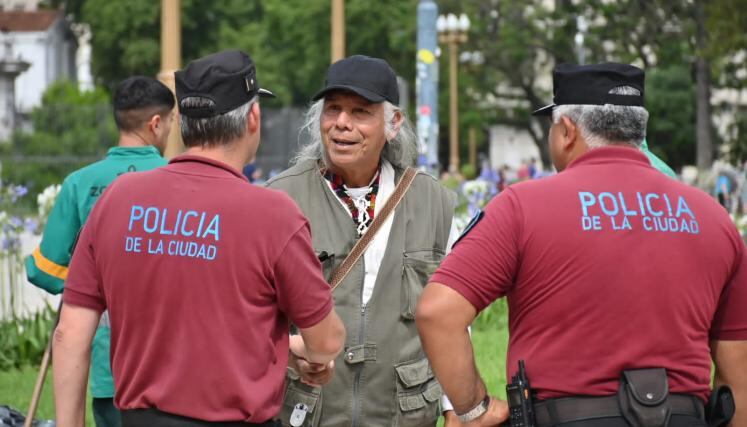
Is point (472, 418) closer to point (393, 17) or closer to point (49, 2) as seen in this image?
point (393, 17)

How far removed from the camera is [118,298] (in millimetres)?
3824

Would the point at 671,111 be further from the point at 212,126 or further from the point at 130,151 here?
the point at 212,126

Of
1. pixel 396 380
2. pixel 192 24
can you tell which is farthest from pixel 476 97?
pixel 396 380

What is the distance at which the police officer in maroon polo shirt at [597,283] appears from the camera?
12.2 feet

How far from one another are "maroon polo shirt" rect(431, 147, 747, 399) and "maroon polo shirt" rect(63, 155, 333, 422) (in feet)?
1.50

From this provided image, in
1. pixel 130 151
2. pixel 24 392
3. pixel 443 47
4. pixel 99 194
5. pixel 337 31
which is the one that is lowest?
pixel 24 392

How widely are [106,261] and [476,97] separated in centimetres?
5701

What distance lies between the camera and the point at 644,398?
144 inches

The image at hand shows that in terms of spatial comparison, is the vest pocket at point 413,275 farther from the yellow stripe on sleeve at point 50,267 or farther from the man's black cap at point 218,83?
the yellow stripe on sleeve at point 50,267

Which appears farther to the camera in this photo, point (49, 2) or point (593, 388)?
point (49, 2)

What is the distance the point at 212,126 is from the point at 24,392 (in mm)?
6232

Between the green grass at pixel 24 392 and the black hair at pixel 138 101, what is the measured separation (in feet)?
9.33

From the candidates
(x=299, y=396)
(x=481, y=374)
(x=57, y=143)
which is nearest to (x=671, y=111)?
(x=57, y=143)

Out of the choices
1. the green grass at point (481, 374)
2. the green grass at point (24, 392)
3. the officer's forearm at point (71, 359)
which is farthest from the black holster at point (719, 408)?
the green grass at point (24, 392)
